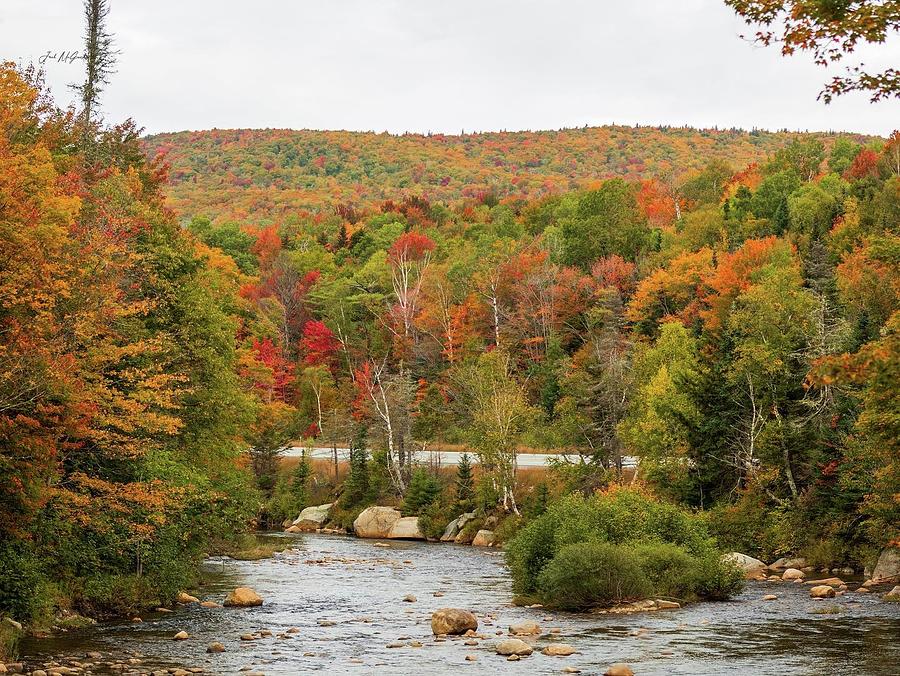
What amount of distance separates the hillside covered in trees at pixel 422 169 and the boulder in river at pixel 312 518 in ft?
319

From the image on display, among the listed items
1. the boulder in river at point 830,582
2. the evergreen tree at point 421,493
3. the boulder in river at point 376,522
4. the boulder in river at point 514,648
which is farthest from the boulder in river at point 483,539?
the boulder in river at point 514,648

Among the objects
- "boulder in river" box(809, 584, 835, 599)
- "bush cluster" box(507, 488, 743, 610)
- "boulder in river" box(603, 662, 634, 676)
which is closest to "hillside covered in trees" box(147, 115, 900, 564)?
"boulder in river" box(809, 584, 835, 599)

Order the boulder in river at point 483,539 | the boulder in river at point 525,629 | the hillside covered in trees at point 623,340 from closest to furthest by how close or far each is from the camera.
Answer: the boulder in river at point 525,629, the hillside covered in trees at point 623,340, the boulder in river at point 483,539

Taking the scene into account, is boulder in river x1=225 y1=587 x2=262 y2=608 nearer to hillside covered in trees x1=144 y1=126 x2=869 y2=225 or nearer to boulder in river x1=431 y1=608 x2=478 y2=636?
boulder in river x1=431 y1=608 x2=478 y2=636

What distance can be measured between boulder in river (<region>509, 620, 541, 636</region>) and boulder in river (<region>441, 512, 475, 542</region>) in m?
29.5

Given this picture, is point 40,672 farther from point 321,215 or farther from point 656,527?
point 321,215

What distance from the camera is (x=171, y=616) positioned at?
92.4ft

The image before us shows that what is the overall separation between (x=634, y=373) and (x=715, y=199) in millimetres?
53020

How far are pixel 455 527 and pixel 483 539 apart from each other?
3.66m

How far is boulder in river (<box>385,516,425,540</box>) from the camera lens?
56.8 meters

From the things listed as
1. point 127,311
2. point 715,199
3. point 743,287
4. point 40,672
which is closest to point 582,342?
point 743,287

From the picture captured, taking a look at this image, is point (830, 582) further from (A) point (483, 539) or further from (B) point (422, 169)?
(B) point (422, 169)

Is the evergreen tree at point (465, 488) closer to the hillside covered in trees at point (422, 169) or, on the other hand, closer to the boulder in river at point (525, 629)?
the boulder in river at point (525, 629)

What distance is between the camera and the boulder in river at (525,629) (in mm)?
25062
